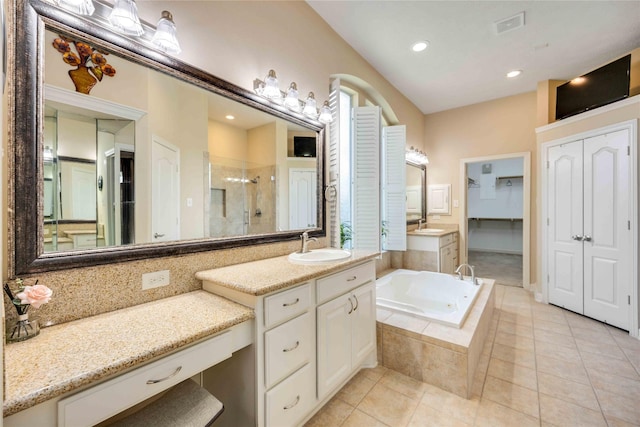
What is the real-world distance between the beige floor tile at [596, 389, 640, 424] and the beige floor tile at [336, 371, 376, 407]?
4.65ft

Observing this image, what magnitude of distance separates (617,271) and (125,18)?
4.37 metres

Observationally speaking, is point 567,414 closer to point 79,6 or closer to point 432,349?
point 432,349

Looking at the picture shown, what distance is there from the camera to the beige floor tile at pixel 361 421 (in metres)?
1.53

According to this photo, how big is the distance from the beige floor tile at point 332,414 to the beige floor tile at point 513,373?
1.17 metres

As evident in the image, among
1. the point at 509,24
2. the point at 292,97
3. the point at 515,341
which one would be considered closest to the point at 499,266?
the point at 515,341

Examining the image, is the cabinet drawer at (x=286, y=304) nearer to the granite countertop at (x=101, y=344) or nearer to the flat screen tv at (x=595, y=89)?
the granite countertop at (x=101, y=344)

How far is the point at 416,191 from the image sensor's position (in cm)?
451

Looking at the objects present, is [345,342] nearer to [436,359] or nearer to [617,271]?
[436,359]

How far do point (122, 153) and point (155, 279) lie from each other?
0.61 meters

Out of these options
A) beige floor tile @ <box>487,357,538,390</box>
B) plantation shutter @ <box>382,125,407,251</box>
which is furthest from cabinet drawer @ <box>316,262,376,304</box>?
plantation shutter @ <box>382,125,407,251</box>

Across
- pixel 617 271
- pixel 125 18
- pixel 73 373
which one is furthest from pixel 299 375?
pixel 617 271

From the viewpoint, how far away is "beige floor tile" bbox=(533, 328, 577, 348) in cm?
237

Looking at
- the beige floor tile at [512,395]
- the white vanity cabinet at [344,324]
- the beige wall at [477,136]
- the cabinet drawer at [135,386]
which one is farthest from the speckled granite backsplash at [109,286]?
the beige wall at [477,136]

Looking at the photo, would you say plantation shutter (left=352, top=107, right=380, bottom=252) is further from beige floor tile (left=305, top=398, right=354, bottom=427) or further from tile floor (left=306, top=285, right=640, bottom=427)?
beige floor tile (left=305, top=398, right=354, bottom=427)
